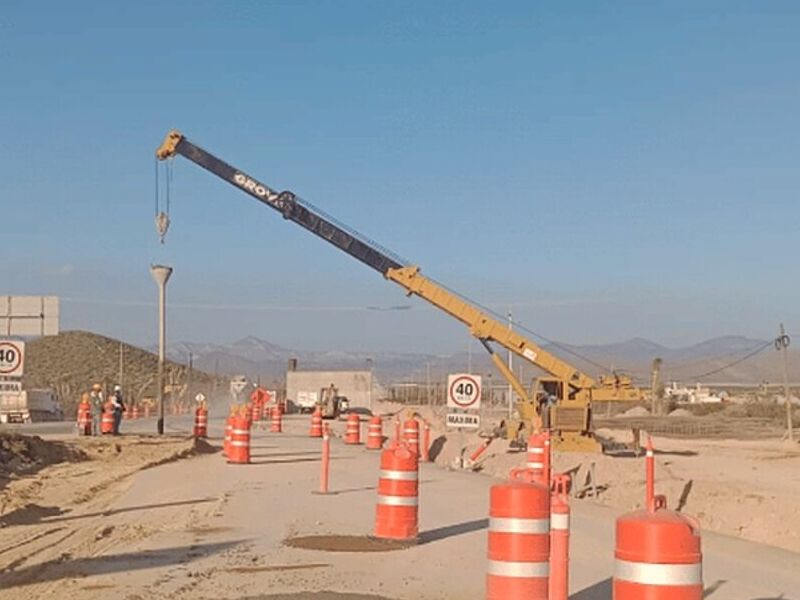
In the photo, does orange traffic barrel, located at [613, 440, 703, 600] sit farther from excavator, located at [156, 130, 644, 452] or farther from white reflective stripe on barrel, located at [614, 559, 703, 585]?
excavator, located at [156, 130, 644, 452]

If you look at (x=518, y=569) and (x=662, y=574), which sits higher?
(x=662, y=574)

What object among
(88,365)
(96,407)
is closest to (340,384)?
(96,407)

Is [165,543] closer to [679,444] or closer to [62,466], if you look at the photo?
[62,466]

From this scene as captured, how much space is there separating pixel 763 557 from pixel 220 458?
18.1 metres

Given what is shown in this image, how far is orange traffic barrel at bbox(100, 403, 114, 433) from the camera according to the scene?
41844 mm

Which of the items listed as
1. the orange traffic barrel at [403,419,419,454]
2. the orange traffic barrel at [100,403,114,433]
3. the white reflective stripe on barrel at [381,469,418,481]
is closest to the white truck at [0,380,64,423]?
the orange traffic barrel at [100,403,114,433]

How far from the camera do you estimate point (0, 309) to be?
1132 inches

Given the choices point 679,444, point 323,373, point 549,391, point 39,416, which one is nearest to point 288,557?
point 549,391

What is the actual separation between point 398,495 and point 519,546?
19.1ft

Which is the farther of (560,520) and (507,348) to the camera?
(507,348)

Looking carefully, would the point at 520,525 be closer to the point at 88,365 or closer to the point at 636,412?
the point at 636,412

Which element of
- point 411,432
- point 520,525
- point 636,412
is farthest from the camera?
point 636,412

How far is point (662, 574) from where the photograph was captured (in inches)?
292

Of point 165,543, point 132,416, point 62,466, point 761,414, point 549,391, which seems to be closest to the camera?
point 165,543
